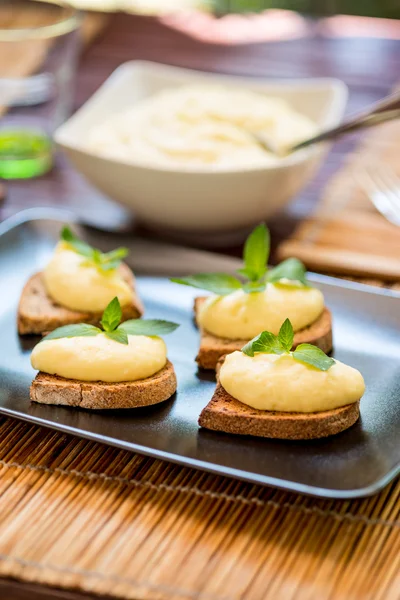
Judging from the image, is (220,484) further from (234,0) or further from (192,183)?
(234,0)

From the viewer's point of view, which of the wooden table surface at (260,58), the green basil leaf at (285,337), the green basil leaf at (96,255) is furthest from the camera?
the wooden table surface at (260,58)

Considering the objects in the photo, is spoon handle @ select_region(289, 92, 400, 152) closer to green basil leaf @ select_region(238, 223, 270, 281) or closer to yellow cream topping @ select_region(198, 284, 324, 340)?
green basil leaf @ select_region(238, 223, 270, 281)

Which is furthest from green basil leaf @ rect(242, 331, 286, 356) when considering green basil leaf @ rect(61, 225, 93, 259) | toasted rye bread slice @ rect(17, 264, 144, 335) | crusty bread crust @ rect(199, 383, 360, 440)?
green basil leaf @ rect(61, 225, 93, 259)

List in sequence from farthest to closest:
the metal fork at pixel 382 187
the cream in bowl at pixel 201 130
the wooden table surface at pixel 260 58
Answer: the wooden table surface at pixel 260 58
the metal fork at pixel 382 187
the cream in bowl at pixel 201 130

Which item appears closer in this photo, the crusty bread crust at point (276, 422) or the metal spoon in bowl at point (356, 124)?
the crusty bread crust at point (276, 422)

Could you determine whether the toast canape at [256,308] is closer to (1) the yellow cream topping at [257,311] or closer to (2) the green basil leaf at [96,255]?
(1) the yellow cream topping at [257,311]

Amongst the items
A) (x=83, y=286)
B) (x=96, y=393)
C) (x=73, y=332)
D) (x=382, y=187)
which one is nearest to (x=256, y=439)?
(x=96, y=393)

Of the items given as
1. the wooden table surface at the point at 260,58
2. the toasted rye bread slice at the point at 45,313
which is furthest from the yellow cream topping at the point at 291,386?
the wooden table surface at the point at 260,58
